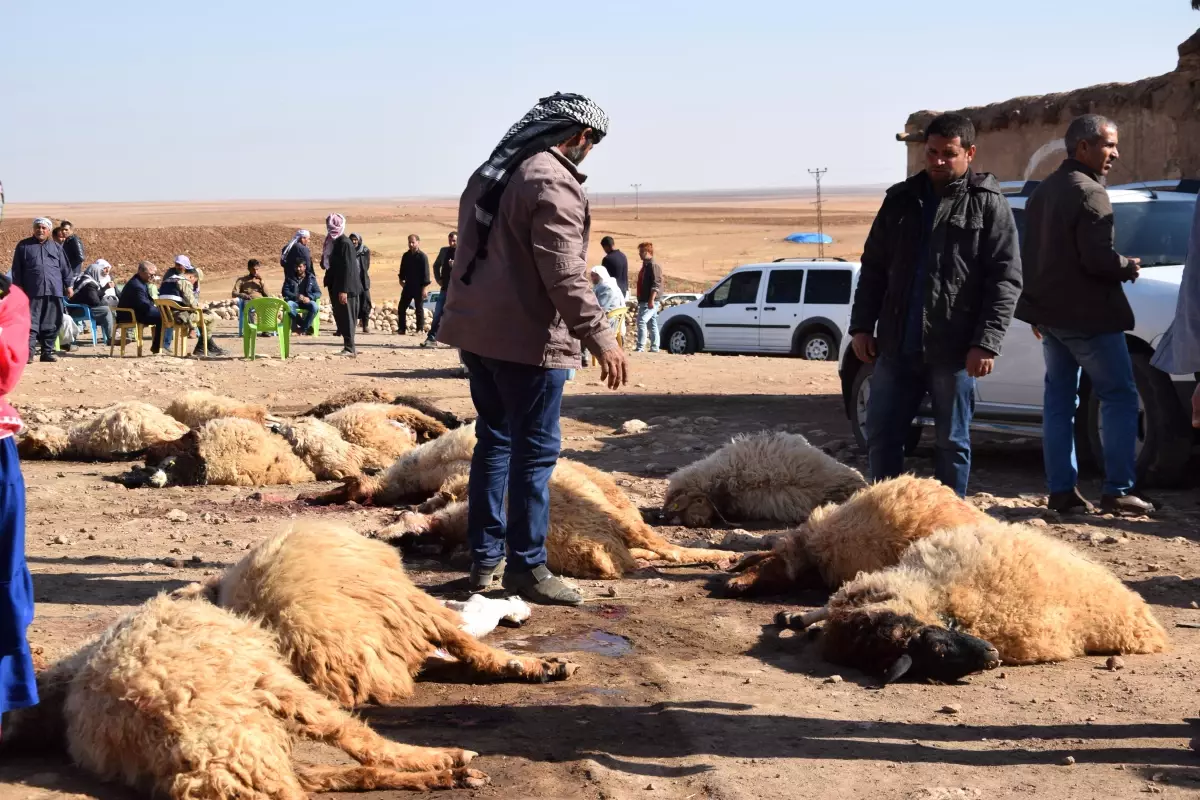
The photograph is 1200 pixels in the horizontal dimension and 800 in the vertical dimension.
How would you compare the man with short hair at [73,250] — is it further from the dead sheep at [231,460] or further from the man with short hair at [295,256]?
the dead sheep at [231,460]

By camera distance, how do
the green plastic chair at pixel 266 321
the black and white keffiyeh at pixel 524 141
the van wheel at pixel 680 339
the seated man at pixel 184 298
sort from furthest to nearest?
1. the van wheel at pixel 680 339
2. the seated man at pixel 184 298
3. the green plastic chair at pixel 266 321
4. the black and white keffiyeh at pixel 524 141

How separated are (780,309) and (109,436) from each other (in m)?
14.9

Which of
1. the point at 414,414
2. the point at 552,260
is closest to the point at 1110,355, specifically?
the point at 552,260

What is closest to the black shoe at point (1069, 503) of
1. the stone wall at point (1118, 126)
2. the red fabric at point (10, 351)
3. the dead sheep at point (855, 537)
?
the dead sheep at point (855, 537)

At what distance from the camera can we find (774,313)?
23.0m

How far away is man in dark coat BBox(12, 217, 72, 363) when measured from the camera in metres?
17.8

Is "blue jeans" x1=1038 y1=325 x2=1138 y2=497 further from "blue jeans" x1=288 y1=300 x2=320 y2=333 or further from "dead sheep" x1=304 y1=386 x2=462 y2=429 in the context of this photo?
"blue jeans" x1=288 y1=300 x2=320 y2=333

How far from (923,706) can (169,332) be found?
767 inches

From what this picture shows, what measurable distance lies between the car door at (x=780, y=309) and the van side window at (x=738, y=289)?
28 centimetres

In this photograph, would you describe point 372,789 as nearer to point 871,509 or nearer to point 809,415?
point 871,509

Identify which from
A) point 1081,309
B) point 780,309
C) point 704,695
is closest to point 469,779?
point 704,695

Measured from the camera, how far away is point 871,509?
18.3ft

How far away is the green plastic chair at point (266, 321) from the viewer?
19281 millimetres

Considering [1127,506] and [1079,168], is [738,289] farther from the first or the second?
[1127,506]
